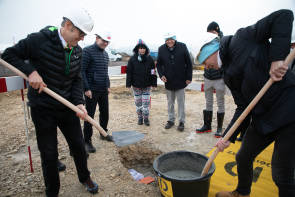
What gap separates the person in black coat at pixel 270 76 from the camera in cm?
151

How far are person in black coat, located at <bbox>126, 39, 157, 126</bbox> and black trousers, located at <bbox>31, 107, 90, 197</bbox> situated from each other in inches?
99.0

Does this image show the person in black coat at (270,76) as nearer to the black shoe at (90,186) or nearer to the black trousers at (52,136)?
the black trousers at (52,136)

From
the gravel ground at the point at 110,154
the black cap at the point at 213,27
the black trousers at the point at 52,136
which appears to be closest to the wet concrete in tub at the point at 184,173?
the gravel ground at the point at 110,154

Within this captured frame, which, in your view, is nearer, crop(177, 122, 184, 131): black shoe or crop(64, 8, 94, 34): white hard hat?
crop(64, 8, 94, 34): white hard hat

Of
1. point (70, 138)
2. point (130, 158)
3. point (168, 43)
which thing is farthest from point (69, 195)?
point (168, 43)

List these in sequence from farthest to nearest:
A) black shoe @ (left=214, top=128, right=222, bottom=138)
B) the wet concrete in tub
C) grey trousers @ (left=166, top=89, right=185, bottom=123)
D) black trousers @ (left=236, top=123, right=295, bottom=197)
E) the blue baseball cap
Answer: grey trousers @ (left=166, top=89, right=185, bottom=123), black shoe @ (left=214, top=128, right=222, bottom=138), the wet concrete in tub, the blue baseball cap, black trousers @ (left=236, top=123, right=295, bottom=197)

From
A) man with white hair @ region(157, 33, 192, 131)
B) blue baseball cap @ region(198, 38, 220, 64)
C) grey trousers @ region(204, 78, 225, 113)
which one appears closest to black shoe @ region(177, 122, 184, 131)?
man with white hair @ region(157, 33, 192, 131)

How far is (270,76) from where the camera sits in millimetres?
1608

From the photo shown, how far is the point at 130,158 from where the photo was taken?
3396 mm

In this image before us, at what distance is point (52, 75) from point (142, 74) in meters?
2.73

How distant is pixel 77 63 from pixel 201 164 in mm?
1861

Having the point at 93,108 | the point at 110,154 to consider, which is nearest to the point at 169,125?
the point at 110,154

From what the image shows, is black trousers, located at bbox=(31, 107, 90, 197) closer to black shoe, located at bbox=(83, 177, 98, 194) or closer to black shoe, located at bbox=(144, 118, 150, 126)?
black shoe, located at bbox=(83, 177, 98, 194)

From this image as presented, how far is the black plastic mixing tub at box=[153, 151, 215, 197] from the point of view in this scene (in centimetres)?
200
